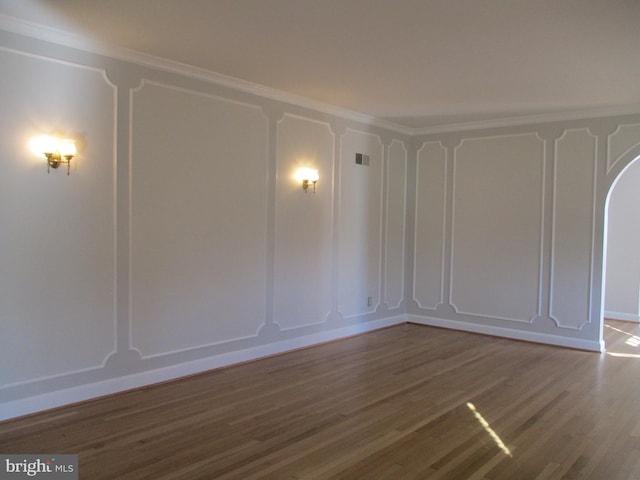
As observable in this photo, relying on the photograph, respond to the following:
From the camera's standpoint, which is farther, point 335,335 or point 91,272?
point 335,335

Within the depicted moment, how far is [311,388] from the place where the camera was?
14.3 ft

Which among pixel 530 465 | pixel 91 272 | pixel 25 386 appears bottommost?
pixel 530 465

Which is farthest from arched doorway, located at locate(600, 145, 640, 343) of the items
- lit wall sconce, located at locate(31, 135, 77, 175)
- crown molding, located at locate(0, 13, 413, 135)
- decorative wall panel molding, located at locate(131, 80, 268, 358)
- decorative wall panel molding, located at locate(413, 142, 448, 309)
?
lit wall sconce, located at locate(31, 135, 77, 175)

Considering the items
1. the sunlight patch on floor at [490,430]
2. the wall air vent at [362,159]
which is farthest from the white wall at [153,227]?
the sunlight patch on floor at [490,430]

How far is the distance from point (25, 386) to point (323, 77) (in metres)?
3.47

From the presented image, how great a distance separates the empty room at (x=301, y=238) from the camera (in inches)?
127

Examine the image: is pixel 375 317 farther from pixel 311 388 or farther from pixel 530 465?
pixel 530 465

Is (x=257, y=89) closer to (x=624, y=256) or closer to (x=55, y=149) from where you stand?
(x=55, y=149)

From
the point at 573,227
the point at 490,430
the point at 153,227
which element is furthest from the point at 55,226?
the point at 573,227

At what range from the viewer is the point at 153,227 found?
4.25 meters

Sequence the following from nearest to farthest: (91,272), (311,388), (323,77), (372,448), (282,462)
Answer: (282,462)
(372,448)
(91,272)
(311,388)
(323,77)

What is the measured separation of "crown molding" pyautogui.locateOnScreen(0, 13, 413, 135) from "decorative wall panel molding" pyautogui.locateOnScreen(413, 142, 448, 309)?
132cm

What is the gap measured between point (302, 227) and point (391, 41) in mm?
2456

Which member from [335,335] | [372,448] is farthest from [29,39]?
[335,335]
